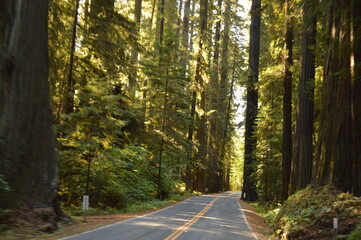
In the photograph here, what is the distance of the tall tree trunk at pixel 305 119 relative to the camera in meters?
15.4

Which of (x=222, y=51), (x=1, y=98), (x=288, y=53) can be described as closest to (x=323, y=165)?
(x=288, y=53)

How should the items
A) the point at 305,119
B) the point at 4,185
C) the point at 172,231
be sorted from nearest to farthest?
the point at 4,185
the point at 172,231
the point at 305,119

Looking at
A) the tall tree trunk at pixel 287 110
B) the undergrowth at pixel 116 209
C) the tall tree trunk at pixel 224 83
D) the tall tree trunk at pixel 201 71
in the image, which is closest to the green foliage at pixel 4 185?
the undergrowth at pixel 116 209

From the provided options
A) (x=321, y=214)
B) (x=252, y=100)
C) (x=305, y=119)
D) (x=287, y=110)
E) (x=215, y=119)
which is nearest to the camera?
(x=321, y=214)

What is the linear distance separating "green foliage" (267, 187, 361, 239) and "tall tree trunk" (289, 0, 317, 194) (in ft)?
12.6

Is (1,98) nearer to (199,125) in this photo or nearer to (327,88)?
(327,88)

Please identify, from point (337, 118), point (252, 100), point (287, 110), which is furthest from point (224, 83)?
point (337, 118)

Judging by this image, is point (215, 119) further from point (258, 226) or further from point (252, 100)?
point (258, 226)

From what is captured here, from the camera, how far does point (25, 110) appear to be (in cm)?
1042

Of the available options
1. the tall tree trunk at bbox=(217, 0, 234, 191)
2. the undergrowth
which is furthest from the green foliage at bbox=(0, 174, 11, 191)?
the tall tree trunk at bbox=(217, 0, 234, 191)

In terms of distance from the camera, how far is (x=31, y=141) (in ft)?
34.5

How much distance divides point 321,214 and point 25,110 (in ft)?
31.4

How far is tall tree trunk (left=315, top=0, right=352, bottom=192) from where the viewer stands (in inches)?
425

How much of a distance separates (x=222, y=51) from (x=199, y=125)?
1098cm
